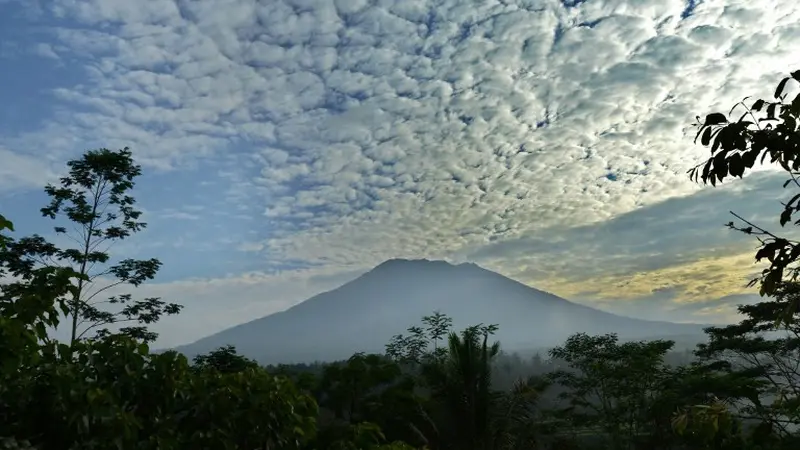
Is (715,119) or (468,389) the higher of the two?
(715,119)

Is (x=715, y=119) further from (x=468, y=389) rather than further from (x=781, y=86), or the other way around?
(x=468, y=389)

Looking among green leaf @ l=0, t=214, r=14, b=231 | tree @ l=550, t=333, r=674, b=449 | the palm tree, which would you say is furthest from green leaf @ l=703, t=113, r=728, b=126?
tree @ l=550, t=333, r=674, b=449

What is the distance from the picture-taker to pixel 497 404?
13.8m

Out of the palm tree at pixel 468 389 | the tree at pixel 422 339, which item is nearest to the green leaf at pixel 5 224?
the palm tree at pixel 468 389

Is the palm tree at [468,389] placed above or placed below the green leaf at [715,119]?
below

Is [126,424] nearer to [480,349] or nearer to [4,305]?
[4,305]

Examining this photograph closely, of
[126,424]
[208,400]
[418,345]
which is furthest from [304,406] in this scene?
[418,345]

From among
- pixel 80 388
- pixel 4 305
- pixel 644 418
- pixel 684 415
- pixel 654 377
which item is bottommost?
pixel 644 418

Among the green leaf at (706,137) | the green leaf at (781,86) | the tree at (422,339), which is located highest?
A: the green leaf at (781,86)

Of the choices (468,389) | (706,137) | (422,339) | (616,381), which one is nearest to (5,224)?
(706,137)

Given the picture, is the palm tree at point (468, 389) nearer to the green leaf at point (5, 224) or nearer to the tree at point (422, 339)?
the green leaf at point (5, 224)

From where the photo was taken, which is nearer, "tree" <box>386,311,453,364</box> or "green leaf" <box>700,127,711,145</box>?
"green leaf" <box>700,127,711,145</box>

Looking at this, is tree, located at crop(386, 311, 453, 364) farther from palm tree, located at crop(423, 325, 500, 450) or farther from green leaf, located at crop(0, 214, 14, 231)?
green leaf, located at crop(0, 214, 14, 231)

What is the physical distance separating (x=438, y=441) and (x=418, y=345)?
13.8 metres
